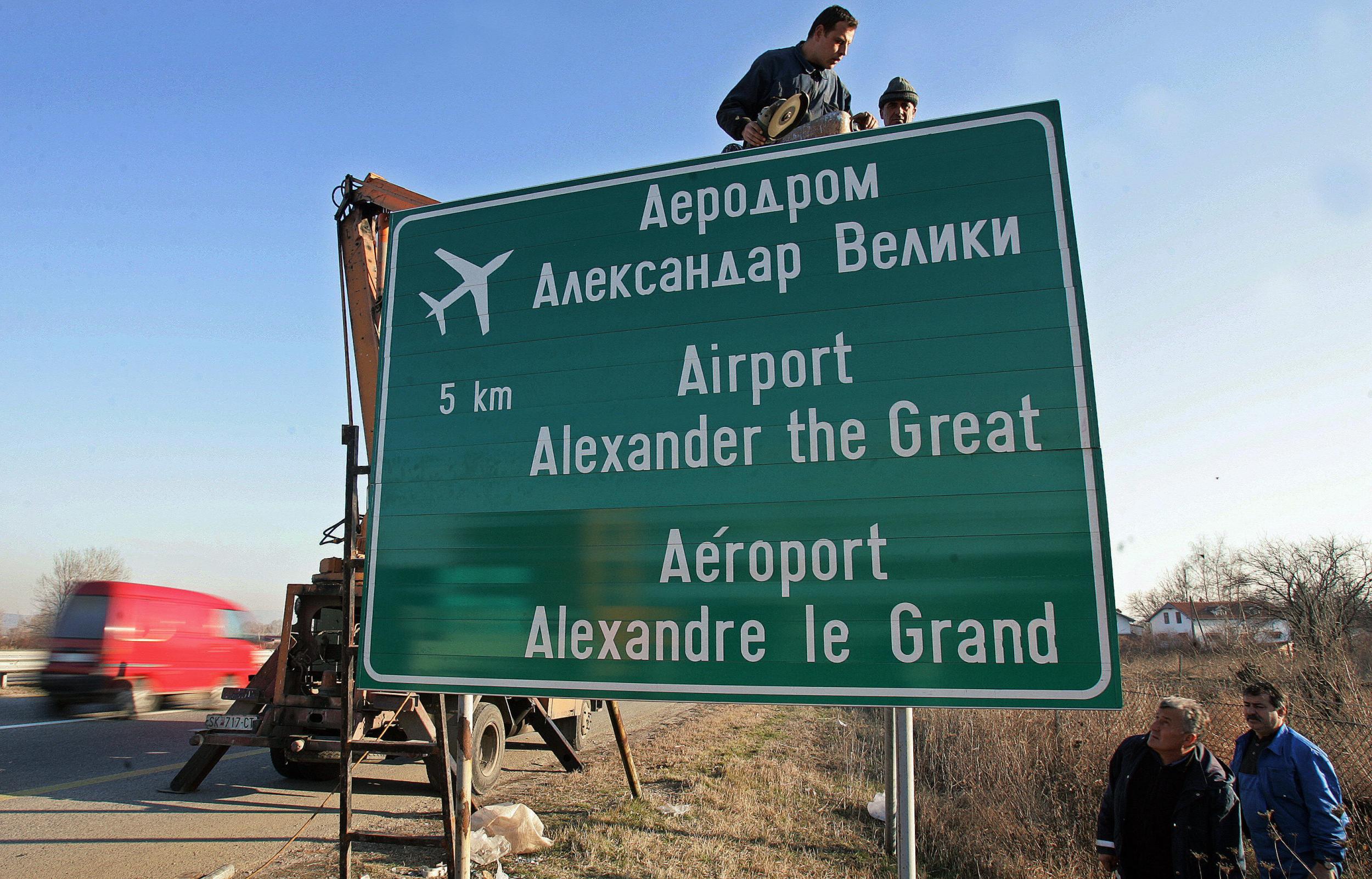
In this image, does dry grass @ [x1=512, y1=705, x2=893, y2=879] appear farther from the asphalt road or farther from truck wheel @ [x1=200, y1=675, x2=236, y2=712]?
truck wheel @ [x1=200, y1=675, x2=236, y2=712]

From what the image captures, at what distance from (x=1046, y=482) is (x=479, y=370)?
2109 millimetres

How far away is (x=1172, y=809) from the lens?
151 inches

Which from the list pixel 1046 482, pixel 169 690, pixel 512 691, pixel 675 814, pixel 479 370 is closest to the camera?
pixel 1046 482

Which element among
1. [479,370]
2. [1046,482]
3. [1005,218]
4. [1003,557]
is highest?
[1005,218]

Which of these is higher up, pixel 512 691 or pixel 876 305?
pixel 876 305

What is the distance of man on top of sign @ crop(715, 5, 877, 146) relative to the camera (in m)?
3.73

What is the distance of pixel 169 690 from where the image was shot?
12289mm

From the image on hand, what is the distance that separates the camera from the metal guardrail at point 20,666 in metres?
13.3

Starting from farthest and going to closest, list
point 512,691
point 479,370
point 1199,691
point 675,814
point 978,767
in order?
1. point 1199,691
2. point 978,767
3. point 675,814
4. point 479,370
5. point 512,691

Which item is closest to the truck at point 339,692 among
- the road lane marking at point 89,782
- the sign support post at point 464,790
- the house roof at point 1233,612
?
the road lane marking at point 89,782

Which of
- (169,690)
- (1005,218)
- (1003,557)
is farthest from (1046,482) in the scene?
(169,690)

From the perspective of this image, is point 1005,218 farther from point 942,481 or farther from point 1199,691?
point 1199,691

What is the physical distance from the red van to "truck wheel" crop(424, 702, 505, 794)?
7138mm

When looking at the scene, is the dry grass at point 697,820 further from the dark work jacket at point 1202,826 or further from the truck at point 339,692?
the dark work jacket at point 1202,826
